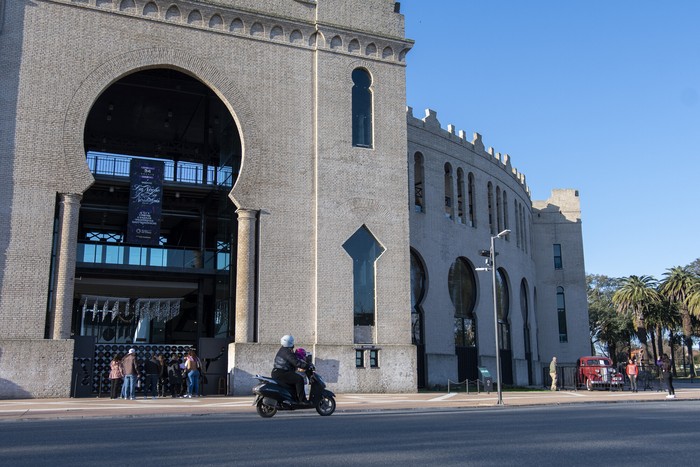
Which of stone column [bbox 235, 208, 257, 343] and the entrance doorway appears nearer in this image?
stone column [bbox 235, 208, 257, 343]

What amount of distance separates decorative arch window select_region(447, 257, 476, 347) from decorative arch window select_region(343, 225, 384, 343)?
11.7 meters

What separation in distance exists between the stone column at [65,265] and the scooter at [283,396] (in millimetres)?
11626

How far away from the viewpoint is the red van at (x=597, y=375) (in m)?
36.7

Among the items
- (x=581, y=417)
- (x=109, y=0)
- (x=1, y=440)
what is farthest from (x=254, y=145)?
(x=1, y=440)

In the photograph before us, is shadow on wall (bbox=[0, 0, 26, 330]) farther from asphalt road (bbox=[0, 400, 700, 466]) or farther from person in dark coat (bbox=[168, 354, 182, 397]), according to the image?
asphalt road (bbox=[0, 400, 700, 466])

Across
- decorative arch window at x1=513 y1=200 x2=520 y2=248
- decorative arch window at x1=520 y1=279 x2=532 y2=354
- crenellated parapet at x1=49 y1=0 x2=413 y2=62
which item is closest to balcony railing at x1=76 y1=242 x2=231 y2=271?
crenellated parapet at x1=49 y1=0 x2=413 y2=62

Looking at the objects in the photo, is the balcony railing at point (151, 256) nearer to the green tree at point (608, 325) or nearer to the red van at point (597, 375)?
the red van at point (597, 375)

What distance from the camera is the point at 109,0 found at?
27125mm

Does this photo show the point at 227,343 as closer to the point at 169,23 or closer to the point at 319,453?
the point at 169,23

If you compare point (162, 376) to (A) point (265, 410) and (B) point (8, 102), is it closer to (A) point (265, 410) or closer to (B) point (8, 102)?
(B) point (8, 102)

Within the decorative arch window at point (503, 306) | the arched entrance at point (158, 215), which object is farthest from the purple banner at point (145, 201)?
the decorative arch window at point (503, 306)

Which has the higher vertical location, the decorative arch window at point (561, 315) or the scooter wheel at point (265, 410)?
the decorative arch window at point (561, 315)

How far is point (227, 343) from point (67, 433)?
54.1 feet

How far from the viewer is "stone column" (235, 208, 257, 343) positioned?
27.0 m
